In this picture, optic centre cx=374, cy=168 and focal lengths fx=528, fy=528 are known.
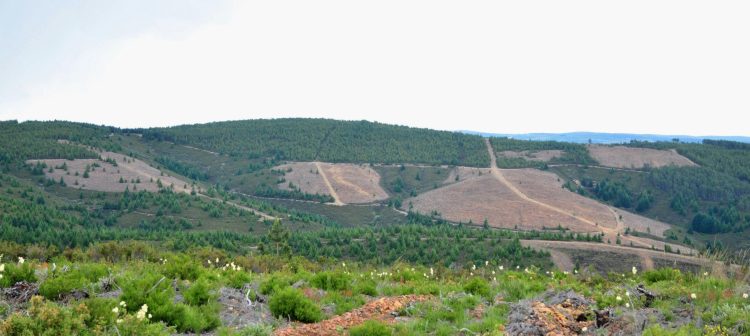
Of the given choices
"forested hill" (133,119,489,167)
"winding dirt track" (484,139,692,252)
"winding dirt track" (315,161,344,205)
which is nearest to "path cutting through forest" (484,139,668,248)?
"winding dirt track" (484,139,692,252)

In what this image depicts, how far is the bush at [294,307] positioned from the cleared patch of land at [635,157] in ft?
372

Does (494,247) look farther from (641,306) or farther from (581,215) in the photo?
(641,306)

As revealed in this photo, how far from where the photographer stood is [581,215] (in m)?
82.7

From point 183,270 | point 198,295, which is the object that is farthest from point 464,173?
point 198,295

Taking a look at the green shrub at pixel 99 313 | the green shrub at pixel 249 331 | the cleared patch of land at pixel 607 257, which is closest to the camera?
the green shrub at pixel 99 313

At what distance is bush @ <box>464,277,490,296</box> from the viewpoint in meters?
11.8

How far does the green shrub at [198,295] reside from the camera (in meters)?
9.91

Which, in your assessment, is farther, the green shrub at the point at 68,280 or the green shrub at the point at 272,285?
the green shrub at the point at 272,285

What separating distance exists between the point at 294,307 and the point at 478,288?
435 cm

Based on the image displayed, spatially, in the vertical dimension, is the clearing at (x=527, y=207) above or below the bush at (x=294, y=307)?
below

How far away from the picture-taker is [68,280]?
9.52m

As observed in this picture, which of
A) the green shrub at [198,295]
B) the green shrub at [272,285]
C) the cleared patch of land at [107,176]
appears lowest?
the cleared patch of land at [107,176]

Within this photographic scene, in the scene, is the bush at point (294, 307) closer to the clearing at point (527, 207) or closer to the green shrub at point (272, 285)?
the green shrub at point (272, 285)

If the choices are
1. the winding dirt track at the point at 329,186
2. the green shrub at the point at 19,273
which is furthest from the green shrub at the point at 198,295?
the winding dirt track at the point at 329,186
